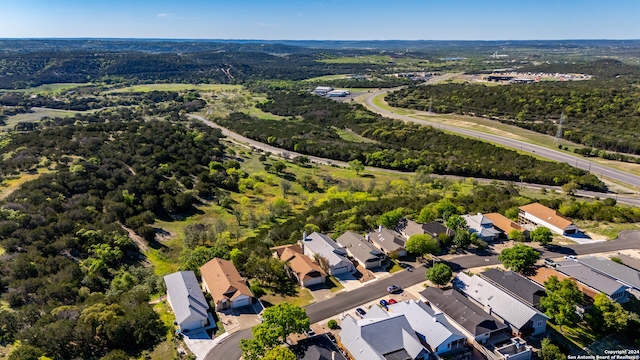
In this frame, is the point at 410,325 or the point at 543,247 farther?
the point at 543,247

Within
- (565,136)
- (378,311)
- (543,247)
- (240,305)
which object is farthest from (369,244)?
(565,136)

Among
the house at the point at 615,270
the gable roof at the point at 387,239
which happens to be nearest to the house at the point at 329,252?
the gable roof at the point at 387,239

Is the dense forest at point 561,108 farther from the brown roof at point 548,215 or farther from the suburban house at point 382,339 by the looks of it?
the suburban house at point 382,339

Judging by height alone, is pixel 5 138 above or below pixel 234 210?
above

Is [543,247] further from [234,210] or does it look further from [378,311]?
[234,210]

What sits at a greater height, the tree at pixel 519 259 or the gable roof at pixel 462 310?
the tree at pixel 519 259

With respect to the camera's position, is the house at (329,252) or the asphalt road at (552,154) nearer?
the house at (329,252)

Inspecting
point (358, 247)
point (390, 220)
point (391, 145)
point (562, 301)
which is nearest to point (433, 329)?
point (562, 301)
